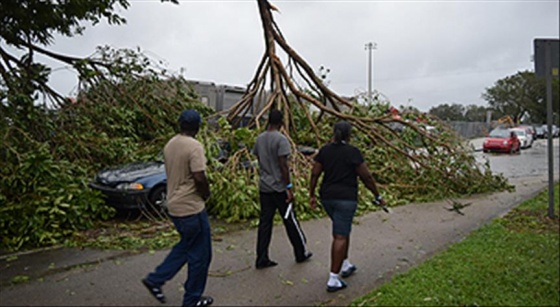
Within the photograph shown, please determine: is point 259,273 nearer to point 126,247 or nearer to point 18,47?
point 126,247

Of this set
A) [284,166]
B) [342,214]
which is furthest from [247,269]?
[342,214]

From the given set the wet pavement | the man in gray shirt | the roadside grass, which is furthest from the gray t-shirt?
the roadside grass

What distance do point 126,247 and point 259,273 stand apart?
2.05 metres

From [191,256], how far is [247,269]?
1.27 meters

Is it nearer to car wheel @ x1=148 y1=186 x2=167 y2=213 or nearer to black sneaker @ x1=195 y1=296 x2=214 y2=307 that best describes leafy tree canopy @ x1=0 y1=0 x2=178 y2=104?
car wheel @ x1=148 y1=186 x2=167 y2=213

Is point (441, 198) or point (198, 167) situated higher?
point (198, 167)

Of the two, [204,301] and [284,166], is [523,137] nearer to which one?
[284,166]

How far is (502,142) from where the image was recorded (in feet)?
79.9

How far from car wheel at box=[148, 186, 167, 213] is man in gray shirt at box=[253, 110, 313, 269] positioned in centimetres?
289

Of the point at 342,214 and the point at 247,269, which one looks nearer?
the point at 342,214

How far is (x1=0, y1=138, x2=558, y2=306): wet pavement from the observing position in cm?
420

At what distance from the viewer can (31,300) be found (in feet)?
13.7

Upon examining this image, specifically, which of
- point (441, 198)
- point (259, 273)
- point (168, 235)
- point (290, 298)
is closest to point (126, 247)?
point (168, 235)

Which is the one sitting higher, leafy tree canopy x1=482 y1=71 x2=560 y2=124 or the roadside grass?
leafy tree canopy x1=482 y1=71 x2=560 y2=124
